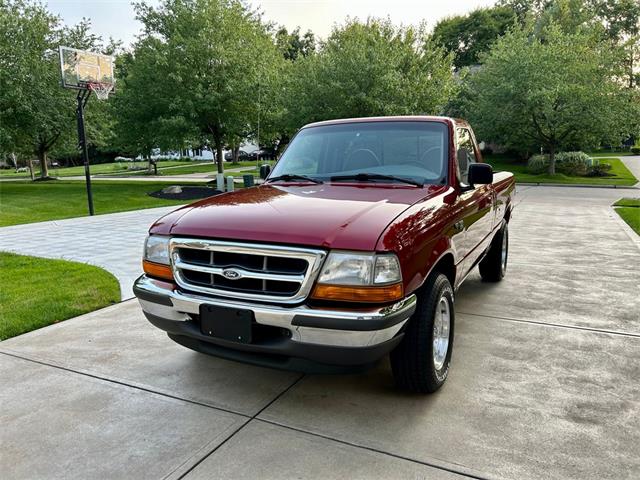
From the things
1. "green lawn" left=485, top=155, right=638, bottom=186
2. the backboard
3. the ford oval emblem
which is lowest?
"green lawn" left=485, top=155, right=638, bottom=186

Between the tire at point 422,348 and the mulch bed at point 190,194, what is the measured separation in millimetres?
16187

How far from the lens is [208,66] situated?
818 inches

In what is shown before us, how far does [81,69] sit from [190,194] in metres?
6.92

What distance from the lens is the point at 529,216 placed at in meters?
12.4

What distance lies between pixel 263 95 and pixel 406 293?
1988 cm

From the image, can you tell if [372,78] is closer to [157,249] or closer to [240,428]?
[157,249]

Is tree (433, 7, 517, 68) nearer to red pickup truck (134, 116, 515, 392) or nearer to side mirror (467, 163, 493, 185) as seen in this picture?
side mirror (467, 163, 493, 185)

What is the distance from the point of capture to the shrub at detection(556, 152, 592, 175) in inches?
1075

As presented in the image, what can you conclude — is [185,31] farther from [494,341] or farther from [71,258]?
[494,341]

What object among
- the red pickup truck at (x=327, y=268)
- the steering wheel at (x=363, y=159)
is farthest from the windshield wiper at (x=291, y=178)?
the steering wheel at (x=363, y=159)

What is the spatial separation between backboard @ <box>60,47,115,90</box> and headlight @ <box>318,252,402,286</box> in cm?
1293

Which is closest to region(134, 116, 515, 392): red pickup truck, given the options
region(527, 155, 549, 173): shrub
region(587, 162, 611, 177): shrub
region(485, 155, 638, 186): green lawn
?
region(485, 155, 638, 186): green lawn

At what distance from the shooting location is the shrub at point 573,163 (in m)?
27.3

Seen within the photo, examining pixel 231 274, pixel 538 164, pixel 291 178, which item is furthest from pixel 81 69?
pixel 538 164
